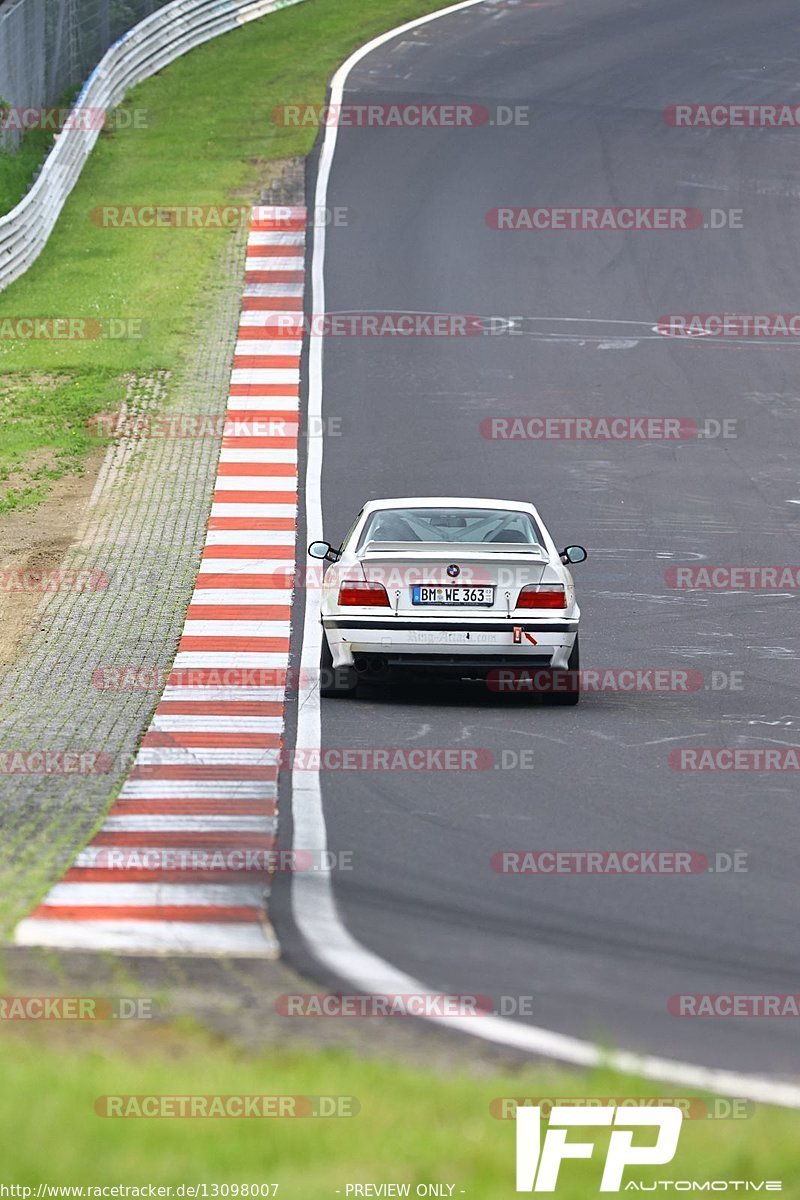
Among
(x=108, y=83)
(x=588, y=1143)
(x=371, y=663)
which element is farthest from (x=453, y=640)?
(x=108, y=83)

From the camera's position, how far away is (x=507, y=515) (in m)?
13.3

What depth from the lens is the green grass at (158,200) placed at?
23.4 m

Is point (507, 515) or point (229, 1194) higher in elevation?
point (507, 515)

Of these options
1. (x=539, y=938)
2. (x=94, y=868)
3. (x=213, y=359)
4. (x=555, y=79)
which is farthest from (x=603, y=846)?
(x=555, y=79)

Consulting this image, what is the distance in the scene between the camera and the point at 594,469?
2045 centimetres

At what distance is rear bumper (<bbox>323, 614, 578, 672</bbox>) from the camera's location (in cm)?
1203

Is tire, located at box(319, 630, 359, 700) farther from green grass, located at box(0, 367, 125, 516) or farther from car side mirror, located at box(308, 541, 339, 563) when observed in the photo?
green grass, located at box(0, 367, 125, 516)

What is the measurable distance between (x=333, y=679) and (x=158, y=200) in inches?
793

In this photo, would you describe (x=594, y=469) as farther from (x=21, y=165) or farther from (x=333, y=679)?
(x=21, y=165)

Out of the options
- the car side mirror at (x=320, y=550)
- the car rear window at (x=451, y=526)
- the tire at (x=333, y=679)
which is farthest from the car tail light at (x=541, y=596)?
the car side mirror at (x=320, y=550)

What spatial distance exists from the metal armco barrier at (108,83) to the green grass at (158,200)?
0.79ft

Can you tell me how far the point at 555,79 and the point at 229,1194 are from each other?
34.7m

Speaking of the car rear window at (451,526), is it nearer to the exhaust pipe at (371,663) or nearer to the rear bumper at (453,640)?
the rear bumper at (453,640)

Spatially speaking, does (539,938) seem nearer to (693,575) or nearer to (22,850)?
(22,850)
